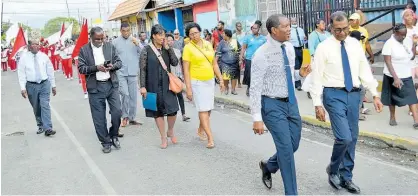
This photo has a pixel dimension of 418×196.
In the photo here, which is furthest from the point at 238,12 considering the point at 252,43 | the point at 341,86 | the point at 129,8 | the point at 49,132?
the point at 129,8

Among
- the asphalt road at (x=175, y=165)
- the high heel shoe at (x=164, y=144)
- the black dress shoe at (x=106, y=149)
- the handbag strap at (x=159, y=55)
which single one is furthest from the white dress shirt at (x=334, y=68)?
the black dress shoe at (x=106, y=149)

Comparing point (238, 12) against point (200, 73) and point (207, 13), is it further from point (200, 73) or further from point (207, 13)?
point (200, 73)

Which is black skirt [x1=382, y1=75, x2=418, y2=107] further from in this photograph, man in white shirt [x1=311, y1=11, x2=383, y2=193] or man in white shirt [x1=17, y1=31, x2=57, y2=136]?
man in white shirt [x1=17, y1=31, x2=57, y2=136]

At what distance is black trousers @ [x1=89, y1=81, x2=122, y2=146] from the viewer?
7020mm

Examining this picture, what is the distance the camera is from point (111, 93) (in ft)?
23.4

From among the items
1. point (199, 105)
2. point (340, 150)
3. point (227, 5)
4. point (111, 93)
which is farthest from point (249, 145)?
point (227, 5)

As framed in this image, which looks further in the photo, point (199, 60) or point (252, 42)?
point (252, 42)

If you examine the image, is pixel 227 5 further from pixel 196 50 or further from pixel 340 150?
pixel 340 150

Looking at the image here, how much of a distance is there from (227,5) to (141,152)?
39.9 feet

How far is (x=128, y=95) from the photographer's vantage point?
8.98m

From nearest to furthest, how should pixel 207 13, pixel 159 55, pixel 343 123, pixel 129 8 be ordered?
pixel 343 123
pixel 159 55
pixel 207 13
pixel 129 8

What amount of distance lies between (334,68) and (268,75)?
0.69m

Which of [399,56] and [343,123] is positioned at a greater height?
[399,56]

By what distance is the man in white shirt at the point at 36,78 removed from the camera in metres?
8.55
